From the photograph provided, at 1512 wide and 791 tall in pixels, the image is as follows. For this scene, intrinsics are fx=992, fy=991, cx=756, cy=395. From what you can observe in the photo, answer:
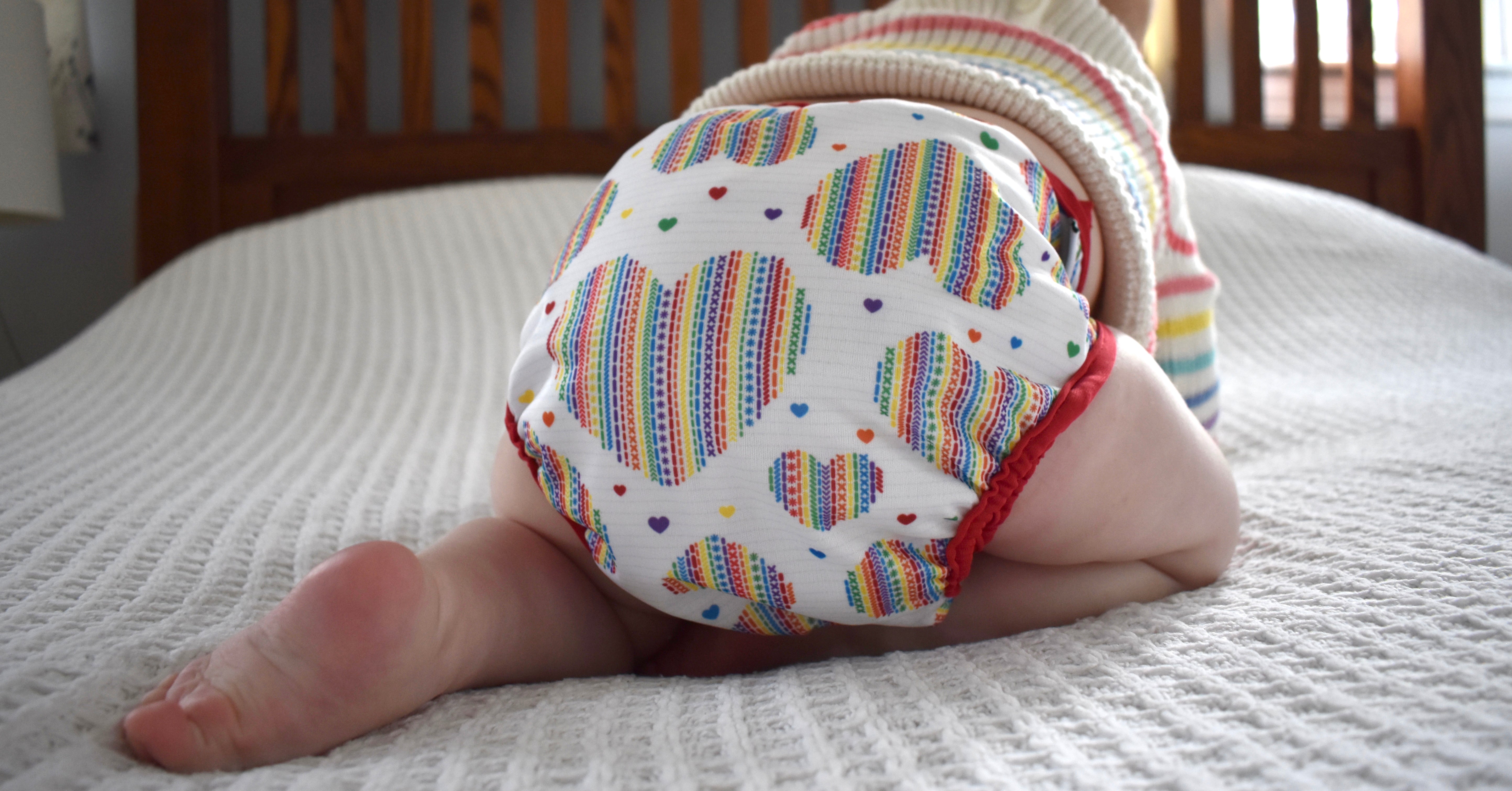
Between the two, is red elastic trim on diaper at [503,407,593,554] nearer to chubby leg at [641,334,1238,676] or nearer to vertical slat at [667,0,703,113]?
chubby leg at [641,334,1238,676]

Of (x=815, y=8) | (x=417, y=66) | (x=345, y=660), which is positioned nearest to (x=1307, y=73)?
(x=815, y=8)

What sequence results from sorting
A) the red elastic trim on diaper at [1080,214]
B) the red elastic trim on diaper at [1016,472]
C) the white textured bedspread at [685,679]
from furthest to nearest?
the red elastic trim on diaper at [1080,214] < the red elastic trim on diaper at [1016,472] < the white textured bedspread at [685,679]

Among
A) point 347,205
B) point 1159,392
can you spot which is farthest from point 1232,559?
point 347,205

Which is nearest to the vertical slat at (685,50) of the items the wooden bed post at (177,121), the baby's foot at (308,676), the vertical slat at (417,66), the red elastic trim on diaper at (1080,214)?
the vertical slat at (417,66)

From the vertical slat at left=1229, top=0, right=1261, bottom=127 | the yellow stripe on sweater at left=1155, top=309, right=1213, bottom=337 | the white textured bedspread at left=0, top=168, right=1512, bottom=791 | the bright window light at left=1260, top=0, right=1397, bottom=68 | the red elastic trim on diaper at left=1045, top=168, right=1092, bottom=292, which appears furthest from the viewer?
the bright window light at left=1260, top=0, right=1397, bottom=68

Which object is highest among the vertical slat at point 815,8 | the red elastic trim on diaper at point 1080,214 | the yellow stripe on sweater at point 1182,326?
the vertical slat at point 815,8

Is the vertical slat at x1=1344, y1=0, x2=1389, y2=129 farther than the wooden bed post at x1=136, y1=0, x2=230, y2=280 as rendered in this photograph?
Yes

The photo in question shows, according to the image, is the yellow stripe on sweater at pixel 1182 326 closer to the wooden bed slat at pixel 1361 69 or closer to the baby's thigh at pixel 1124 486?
the baby's thigh at pixel 1124 486

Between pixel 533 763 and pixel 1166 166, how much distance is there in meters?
0.62

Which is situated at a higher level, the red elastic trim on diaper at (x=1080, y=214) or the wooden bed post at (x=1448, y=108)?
the wooden bed post at (x=1448, y=108)

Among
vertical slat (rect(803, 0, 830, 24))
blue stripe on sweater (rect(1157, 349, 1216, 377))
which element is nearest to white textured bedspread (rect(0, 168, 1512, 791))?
blue stripe on sweater (rect(1157, 349, 1216, 377))

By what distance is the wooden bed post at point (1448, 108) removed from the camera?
1.83 m

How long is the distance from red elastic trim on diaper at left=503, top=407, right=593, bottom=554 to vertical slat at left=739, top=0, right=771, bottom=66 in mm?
1317

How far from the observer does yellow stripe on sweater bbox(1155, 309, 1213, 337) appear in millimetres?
754
